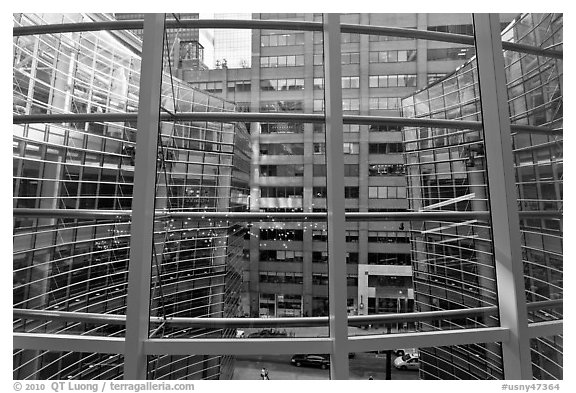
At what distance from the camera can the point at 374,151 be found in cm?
376

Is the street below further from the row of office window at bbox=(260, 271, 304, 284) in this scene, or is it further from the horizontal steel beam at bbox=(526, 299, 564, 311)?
the horizontal steel beam at bbox=(526, 299, 564, 311)

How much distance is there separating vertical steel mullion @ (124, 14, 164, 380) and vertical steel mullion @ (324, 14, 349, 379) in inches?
66.5

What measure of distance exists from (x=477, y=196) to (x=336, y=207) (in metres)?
1.87

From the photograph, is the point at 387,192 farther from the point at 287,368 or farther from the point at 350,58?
the point at 287,368

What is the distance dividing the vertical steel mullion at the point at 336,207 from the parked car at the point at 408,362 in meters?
0.92

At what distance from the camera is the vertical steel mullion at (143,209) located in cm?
308

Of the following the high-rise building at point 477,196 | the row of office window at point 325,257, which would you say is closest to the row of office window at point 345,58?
the high-rise building at point 477,196

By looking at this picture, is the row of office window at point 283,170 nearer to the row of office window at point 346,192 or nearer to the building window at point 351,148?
the row of office window at point 346,192

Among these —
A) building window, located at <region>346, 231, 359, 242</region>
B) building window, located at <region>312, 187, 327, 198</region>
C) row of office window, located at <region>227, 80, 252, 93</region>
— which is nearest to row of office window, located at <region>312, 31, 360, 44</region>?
row of office window, located at <region>227, 80, 252, 93</region>

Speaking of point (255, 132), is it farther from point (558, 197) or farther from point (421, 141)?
point (558, 197)

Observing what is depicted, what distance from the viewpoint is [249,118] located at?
376 centimetres

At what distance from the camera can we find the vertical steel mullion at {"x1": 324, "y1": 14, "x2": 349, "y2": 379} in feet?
10.3
